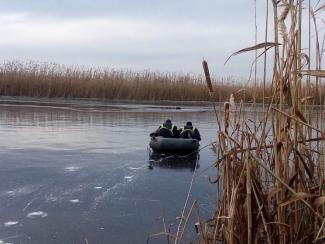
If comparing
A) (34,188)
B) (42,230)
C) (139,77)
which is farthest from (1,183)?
(139,77)

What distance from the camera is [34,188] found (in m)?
6.83

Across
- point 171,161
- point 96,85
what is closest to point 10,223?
point 171,161

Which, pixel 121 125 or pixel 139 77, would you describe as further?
pixel 139 77

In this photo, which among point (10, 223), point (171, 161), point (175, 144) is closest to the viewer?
point (10, 223)

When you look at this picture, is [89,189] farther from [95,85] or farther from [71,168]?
[95,85]

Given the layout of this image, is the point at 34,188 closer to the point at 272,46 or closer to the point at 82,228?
the point at 82,228

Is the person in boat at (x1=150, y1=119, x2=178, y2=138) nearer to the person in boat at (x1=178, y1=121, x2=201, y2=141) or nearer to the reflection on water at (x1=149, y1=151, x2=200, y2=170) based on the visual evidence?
the person in boat at (x1=178, y1=121, x2=201, y2=141)

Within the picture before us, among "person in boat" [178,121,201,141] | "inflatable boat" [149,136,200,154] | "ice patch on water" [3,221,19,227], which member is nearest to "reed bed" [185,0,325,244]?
"ice patch on water" [3,221,19,227]

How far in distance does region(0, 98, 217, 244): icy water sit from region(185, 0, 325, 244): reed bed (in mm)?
1397

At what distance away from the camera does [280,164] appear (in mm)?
2510

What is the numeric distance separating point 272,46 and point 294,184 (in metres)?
0.74

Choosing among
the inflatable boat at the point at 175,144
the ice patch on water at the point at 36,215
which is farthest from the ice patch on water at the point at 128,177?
the inflatable boat at the point at 175,144

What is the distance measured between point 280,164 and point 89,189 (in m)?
4.67

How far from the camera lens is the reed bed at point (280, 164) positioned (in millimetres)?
2438
